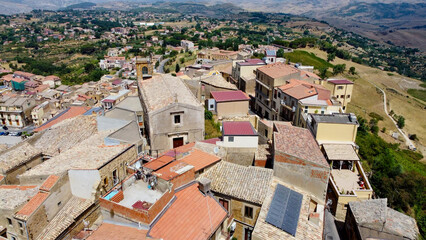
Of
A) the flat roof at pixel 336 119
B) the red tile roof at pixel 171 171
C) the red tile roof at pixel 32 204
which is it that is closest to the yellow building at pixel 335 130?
the flat roof at pixel 336 119

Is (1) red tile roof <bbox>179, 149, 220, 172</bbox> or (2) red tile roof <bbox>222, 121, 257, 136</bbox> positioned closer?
(1) red tile roof <bbox>179, 149, 220, 172</bbox>

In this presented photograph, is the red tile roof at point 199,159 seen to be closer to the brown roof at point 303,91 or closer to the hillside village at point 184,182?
the hillside village at point 184,182

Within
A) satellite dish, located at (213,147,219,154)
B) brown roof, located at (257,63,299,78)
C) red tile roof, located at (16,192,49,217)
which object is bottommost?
red tile roof, located at (16,192,49,217)

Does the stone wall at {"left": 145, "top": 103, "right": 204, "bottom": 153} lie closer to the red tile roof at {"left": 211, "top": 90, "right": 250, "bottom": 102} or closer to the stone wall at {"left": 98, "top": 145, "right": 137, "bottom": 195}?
the stone wall at {"left": 98, "top": 145, "right": 137, "bottom": 195}

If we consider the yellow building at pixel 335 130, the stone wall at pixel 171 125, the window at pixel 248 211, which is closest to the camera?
the window at pixel 248 211

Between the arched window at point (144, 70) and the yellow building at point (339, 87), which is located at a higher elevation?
the arched window at point (144, 70)

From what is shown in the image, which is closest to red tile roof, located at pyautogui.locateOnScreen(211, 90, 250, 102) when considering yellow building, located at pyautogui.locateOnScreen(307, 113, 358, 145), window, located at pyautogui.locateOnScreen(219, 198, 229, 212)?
yellow building, located at pyautogui.locateOnScreen(307, 113, 358, 145)

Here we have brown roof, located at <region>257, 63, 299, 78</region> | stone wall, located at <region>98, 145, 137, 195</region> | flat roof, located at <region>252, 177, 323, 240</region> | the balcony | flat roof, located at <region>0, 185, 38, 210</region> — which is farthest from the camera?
brown roof, located at <region>257, 63, 299, 78</region>

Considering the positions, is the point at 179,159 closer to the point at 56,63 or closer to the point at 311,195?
the point at 311,195
